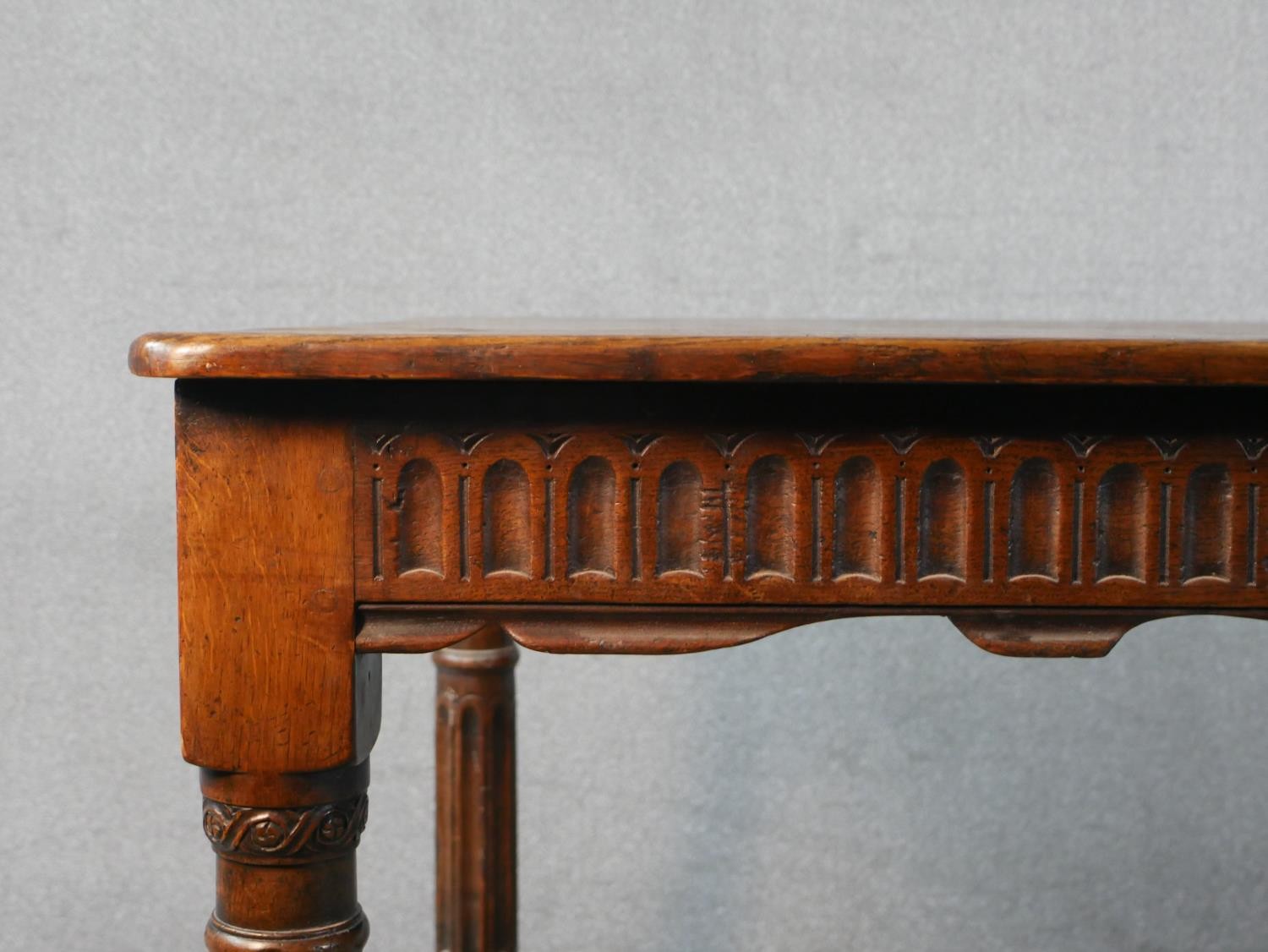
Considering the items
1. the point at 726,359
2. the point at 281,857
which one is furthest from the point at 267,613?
the point at 726,359

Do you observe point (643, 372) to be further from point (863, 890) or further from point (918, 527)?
point (863, 890)

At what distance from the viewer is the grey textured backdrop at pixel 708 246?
189cm

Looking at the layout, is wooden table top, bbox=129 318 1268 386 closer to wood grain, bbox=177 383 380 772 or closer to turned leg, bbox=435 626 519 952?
wood grain, bbox=177 383 380 772

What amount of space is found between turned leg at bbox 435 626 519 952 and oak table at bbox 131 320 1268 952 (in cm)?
56

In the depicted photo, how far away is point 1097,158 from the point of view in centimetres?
189

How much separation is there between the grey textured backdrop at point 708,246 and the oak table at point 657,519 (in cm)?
111

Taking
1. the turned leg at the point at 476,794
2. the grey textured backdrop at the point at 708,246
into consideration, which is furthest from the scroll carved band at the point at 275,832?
the grey textured backdrop at the point at 708,246

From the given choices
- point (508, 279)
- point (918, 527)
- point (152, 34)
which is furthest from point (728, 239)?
point (918, 527)

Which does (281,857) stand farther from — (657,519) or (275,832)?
(657,519)

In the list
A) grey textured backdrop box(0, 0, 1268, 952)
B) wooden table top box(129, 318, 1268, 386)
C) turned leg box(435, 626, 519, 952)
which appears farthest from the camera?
grey textured backdrop box(0, 0, 1268, 952)

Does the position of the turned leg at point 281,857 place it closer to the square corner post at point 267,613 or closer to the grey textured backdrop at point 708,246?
the square corner post at point 267,613

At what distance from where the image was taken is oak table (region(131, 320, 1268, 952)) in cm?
78

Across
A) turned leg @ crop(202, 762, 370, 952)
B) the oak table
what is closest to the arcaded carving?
the oak table

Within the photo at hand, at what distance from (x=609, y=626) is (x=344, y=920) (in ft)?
0.68
